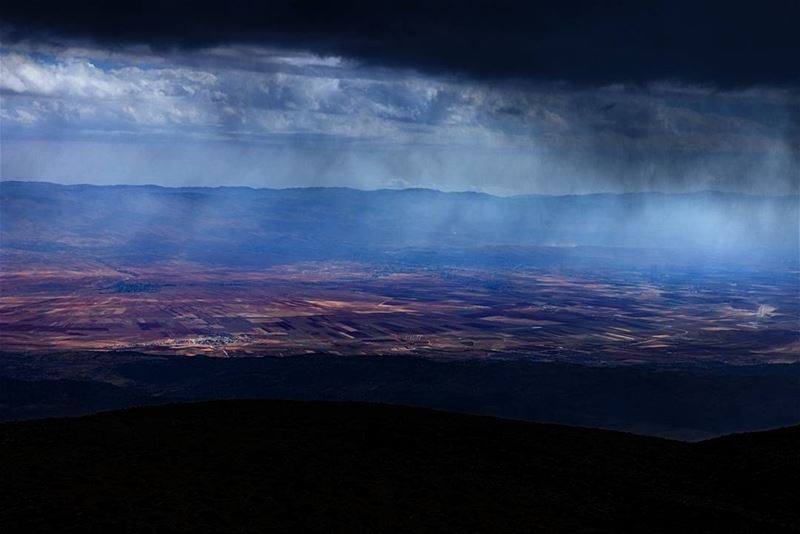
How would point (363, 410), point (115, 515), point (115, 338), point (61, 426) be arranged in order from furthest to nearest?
point (115, 338) < point (363, 410) < point (61, 426) < point (115, 515)

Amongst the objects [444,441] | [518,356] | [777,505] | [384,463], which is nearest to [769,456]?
[777,505]

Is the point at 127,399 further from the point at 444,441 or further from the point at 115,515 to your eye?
the point at 115,515

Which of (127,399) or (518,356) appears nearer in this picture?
(127,399)

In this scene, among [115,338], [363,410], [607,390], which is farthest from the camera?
[115,338]

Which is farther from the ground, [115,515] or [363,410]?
[363,410]

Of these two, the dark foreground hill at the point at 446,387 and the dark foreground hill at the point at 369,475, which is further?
the dark foreground hill at the point at 446,387

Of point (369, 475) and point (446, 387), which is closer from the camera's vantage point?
point (369, 475)

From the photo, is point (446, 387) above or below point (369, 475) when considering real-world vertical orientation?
above

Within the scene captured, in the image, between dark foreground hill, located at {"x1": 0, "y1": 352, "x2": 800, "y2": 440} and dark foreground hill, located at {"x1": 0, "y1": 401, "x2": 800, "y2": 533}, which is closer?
dark foreground hill, located at {"x1": 0, "y1": 401, "x2": 800, "y2": 533}
